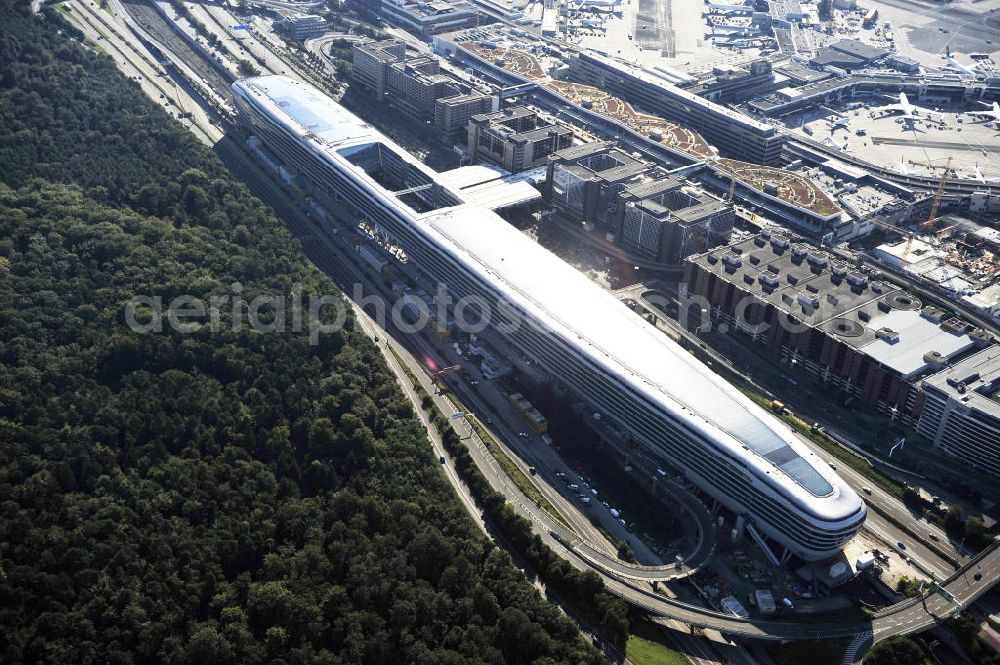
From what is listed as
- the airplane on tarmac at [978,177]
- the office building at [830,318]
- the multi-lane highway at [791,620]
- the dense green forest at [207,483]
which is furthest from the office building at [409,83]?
the multi-lane highway at [791,620]

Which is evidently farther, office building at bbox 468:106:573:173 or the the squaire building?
office building at bbox 468:106:573:173

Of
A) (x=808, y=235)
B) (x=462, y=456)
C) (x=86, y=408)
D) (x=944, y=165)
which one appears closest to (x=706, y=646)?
(x=462, y=456)

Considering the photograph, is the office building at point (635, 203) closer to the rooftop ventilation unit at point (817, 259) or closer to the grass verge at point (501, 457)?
the rooftop ventilation unit at point (817, 259)

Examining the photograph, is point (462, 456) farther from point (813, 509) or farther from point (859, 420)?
point (859, 420)

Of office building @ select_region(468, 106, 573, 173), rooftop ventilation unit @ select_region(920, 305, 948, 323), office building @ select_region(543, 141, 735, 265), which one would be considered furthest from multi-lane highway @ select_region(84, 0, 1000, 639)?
office building @ select_region(468, 106, 573, 173)

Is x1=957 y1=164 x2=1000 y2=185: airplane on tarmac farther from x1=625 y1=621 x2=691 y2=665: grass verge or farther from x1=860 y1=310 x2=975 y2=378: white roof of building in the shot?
x1=625 y1=621 x2=691 y2=665: grass verge
